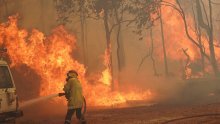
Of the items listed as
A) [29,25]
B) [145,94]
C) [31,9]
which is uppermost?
[31,9]

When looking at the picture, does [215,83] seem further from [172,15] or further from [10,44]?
[172,15]

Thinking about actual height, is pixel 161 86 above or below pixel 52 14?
below

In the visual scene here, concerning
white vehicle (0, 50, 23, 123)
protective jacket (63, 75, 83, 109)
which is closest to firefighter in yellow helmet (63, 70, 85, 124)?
protective jacket (63, 75, 83, 109)

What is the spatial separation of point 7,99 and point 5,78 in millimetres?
744

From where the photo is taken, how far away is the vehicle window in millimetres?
9859

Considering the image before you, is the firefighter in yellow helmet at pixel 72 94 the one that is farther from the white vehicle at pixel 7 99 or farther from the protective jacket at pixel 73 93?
the white vehicle at pixel 7 99

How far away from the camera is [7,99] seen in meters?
9.59

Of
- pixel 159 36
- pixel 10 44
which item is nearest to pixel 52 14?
pixel 159 36

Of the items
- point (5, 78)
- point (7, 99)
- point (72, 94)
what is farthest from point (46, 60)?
point (7, 99)

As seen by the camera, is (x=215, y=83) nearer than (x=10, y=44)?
No

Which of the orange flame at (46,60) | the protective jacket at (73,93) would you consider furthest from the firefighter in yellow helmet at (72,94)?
the orange flame at (46,60)

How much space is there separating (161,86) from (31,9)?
24491mm

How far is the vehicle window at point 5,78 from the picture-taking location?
9859 millimetres

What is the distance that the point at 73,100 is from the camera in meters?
10.2
